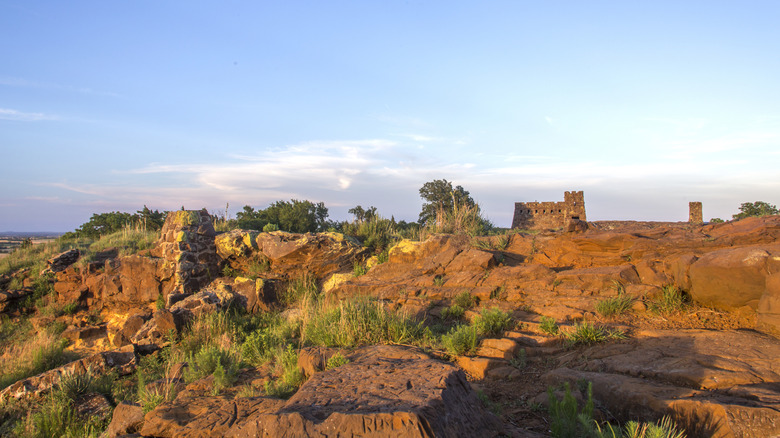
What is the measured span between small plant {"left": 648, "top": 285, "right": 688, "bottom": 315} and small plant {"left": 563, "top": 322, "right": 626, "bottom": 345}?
1246 mm

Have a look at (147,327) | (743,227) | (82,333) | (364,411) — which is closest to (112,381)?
(147,327)

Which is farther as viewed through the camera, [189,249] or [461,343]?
[189,249]

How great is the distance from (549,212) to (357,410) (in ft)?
108

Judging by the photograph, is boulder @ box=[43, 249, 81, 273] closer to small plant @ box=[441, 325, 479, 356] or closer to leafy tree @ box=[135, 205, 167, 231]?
leafy tree @ box=[135, 205, 167, 231]

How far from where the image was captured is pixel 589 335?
5684mm

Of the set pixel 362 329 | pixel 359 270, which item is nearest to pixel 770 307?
pixel 362 329

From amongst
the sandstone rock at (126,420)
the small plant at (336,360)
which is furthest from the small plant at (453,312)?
the sandstone rock at (126,420)

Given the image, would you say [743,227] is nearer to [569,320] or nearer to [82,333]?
[569,320]

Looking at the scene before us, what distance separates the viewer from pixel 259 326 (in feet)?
34.9

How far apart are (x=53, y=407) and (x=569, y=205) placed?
32.3 metres

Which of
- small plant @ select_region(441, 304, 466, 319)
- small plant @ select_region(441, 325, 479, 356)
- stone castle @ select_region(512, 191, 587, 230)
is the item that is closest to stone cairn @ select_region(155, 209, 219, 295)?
small plant @ select_region(441, 304, 466, 319)

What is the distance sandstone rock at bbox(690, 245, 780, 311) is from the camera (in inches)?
226

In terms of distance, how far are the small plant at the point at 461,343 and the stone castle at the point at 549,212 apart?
28175 mm

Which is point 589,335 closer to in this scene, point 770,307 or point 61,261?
point 770,307
